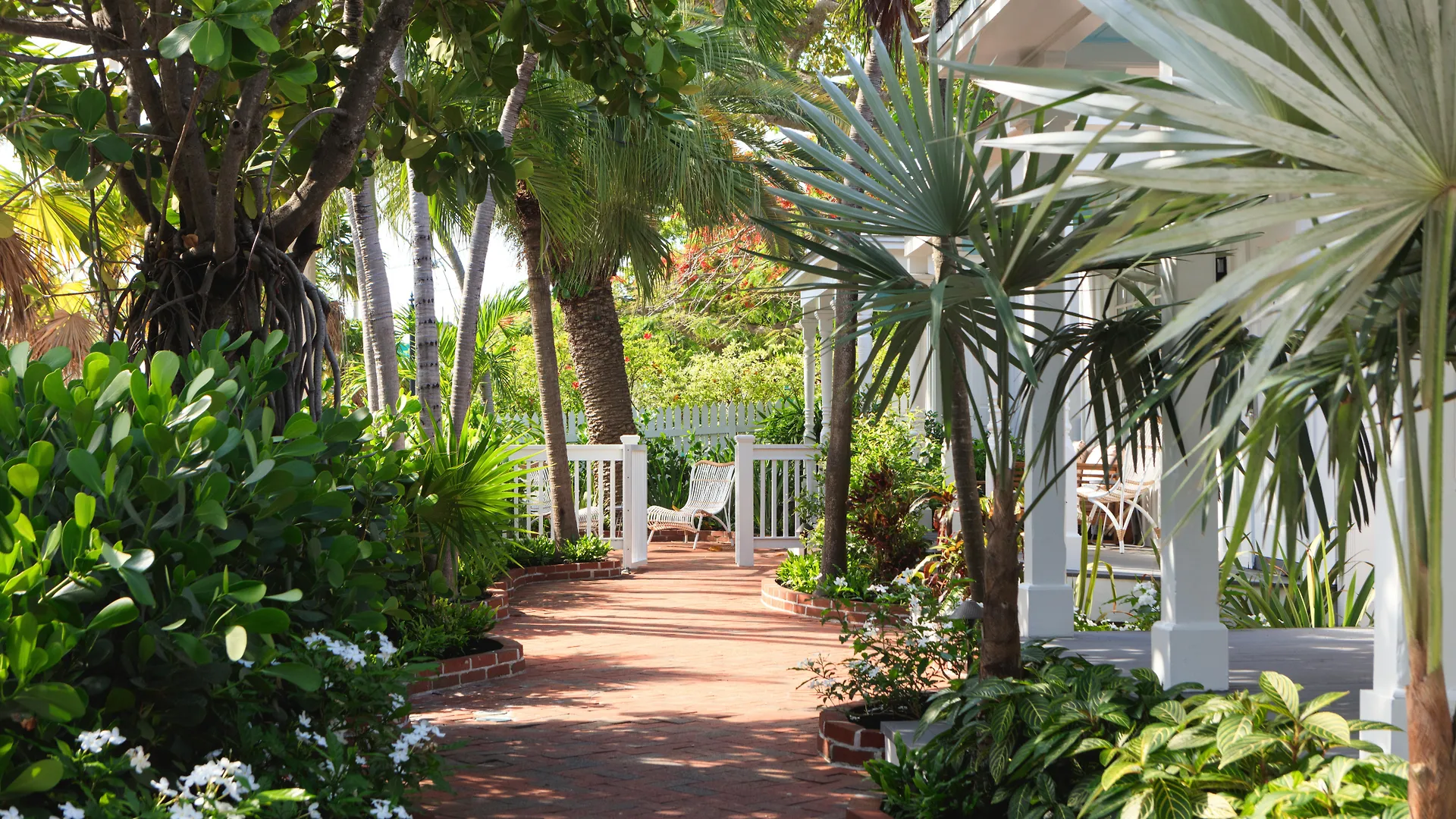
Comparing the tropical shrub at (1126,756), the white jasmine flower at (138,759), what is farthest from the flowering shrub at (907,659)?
the white jasmine flower at (138,759)

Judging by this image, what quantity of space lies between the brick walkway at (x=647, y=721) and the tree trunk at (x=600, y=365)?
17.0 ft

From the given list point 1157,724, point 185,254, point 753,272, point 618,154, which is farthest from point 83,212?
point 753,272

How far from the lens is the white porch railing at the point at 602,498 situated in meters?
12.0

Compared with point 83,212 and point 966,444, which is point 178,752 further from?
point 83,212

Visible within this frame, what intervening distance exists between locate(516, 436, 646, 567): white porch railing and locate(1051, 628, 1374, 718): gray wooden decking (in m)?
6.89

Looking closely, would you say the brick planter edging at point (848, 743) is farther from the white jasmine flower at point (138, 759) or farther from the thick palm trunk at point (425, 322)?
the thick palm trunk at point (425, 322)

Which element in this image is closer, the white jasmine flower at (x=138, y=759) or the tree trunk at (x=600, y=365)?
the white jasmine flower at (x=138, y=759)

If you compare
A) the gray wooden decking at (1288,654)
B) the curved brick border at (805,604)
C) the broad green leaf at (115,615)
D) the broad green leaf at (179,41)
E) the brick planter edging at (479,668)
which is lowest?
the brick planter edging at (479,668)

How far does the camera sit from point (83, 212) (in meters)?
8.96

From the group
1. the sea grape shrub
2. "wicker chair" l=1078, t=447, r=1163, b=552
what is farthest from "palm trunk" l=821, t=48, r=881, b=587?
the sea grape shrub

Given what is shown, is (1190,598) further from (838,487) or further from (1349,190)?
(838,487)

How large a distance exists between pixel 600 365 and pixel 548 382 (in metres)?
2.27

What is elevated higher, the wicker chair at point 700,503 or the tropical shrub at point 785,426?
the tropical shrub at point 785,426

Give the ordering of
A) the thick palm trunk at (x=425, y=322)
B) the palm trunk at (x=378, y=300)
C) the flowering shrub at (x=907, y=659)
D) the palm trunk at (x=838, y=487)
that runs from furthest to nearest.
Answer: the palm trunk at (x=838, y=487), the palm trunk at (x=378, y=300), the thick palm trunk at (x=425, y=322), the flowering shrub at (x=907, y=659)
